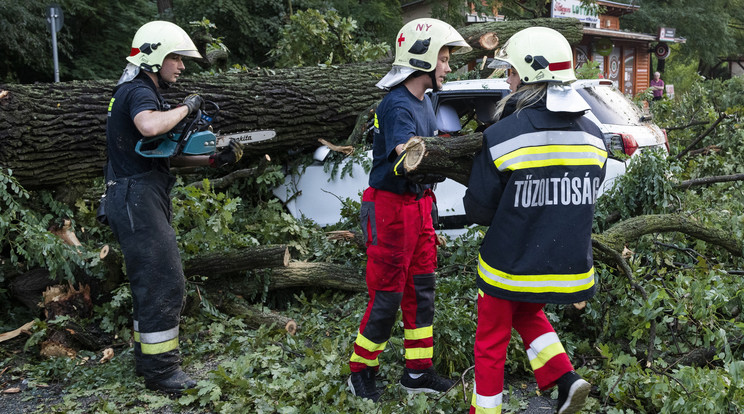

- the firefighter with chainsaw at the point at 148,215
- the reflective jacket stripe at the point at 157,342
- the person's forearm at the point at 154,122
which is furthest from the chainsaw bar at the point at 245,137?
the reflective jacket stripe at the point at 157,342

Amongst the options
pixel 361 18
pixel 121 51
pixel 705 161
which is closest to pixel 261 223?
pixel 705 161

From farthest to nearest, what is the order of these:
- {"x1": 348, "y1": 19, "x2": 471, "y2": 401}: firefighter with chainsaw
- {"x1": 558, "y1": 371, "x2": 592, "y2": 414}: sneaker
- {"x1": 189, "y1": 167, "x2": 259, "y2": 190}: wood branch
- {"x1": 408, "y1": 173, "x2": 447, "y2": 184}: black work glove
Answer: {"x1": 189, "y1": 167, "x2": 259, "y2": 190}: wood branch < {"x1": 348, "y1": 19, "x2": 471, "y2": 401}: firefighter with chainsaw < {"x1": 408, "y1": 173, "x2": 447, "y2": 184}: black work glove < {"x1": 558, "y1": 371, "x2": 592, "y2": 414}: sneaker

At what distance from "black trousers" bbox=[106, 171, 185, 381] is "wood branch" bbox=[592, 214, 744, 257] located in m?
2.61

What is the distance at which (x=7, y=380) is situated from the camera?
13.3ft

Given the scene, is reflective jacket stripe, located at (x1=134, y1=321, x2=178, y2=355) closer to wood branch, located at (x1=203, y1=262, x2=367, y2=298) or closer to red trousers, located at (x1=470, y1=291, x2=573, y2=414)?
wood branch, located at (x1=203, y1=262, x2=367, y2=298)

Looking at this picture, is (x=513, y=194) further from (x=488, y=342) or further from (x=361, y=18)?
(x=361, y=18)

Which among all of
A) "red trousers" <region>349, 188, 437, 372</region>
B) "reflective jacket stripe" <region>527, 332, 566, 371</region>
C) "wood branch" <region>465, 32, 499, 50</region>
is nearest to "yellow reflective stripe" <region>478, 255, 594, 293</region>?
"reflective jacket stripe" <region>527, 332, 566, 371</region>

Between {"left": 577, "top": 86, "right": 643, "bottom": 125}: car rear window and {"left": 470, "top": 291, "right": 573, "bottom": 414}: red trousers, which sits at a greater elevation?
{"left": 577, "top": 86, "right": 643, "bottom": 125}: car rear window

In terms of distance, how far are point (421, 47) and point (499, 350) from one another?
1566mm

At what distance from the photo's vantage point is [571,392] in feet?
8.96

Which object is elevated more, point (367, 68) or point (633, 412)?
point (367, 68)

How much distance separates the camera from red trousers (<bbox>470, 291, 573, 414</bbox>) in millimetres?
2760

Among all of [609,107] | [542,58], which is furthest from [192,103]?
[609,107]

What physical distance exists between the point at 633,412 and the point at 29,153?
4.35 meters
